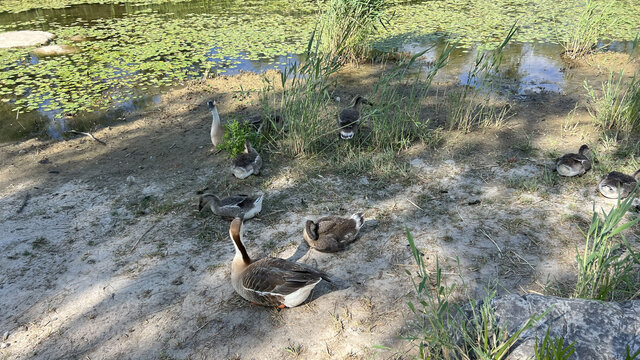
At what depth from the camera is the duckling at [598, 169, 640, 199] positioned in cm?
479

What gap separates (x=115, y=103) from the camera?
8.67m

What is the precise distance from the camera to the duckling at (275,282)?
3660 mm

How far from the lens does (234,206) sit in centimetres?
481

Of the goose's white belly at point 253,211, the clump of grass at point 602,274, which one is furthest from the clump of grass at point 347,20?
the clump of grass at point 602,274

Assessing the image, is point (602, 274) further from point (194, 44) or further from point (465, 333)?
point (194, 44)

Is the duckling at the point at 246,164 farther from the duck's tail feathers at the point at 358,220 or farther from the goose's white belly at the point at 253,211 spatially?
the duck's tail feathers at the point at 358,220

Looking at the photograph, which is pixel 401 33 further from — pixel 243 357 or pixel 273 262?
pixel 243 357

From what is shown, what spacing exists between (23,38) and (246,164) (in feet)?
36.3

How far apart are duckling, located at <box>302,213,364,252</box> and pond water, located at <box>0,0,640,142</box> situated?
5.73m

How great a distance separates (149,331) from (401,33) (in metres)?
10.8

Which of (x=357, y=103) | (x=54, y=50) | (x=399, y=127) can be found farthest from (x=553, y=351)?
(x=54, y=50)

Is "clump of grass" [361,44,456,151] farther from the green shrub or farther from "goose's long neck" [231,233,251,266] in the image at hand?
"goose's long neck" [231,233,251,266]

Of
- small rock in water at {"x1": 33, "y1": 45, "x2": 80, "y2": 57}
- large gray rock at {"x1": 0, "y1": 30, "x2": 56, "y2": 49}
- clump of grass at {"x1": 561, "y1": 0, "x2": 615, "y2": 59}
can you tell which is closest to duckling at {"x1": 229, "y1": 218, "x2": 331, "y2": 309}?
clump of grass at {"x1": 561, "y1": 0, "x2": 615, "y2": 59}

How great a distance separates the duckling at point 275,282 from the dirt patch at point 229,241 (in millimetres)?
170
